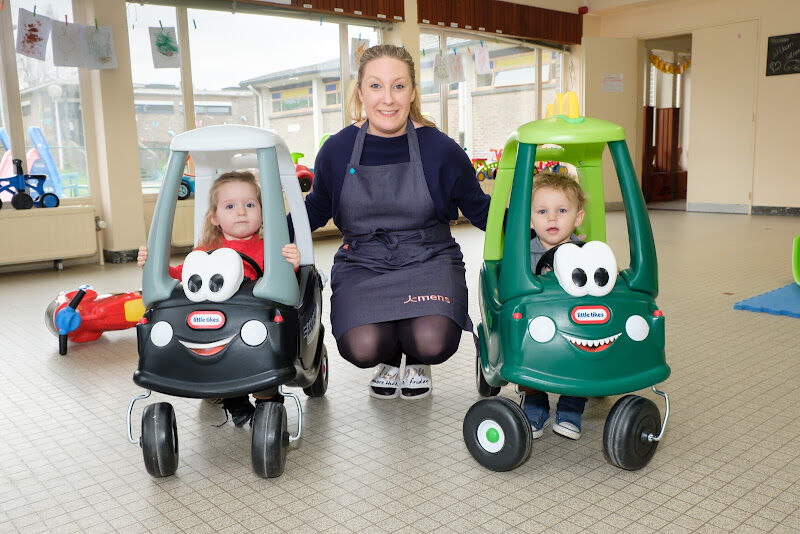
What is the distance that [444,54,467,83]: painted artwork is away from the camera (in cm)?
702

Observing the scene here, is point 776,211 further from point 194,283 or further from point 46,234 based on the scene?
point 194,283

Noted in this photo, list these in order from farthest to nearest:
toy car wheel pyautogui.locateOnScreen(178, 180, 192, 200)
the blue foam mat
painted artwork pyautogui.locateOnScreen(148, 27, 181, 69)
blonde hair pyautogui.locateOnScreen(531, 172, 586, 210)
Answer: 1. toy car wheel pyautogui.locateOnScreen(178, 180, 192, 200)
2. painted artwork pyautogui.locateOnScreen(148, 27, 181, 69)
3. the blue foam mat
4. blonde hair pyautogui.locateOnScreen(531, 172, 586, 210)

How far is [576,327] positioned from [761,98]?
6.98 metres

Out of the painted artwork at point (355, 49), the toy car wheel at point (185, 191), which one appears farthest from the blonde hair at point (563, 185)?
the painted artwork at point (355, 49)

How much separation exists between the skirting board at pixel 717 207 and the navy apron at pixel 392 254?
6643mm

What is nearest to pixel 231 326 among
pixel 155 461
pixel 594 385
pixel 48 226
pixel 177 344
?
pixel 177 344

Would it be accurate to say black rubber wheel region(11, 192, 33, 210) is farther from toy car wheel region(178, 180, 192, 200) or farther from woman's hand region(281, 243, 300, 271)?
woman's hand region(281, 243, 300, 271)

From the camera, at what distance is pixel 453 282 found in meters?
1.96

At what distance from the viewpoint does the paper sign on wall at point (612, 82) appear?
7.90 metres

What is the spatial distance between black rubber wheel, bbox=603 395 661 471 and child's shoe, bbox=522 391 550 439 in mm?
222

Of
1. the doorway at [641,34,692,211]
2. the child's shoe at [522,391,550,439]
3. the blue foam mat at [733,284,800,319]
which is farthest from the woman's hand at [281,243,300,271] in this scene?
the doorway at [641,34,692,211]

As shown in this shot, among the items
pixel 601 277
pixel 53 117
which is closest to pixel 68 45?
pixel 53 117

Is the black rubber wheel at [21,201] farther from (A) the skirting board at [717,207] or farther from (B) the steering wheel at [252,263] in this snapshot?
(A) the skirting board at [717,207]

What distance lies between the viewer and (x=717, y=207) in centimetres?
781
